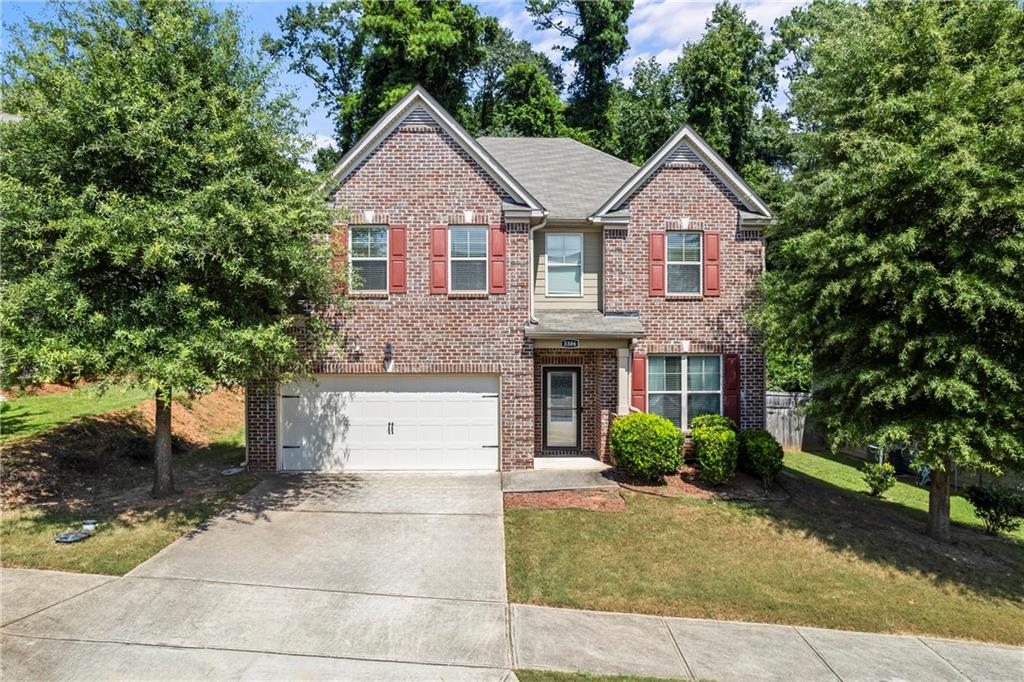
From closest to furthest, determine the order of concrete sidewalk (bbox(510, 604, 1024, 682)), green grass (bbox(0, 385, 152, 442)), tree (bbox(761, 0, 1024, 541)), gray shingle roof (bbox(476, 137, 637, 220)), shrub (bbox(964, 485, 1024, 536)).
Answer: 1. concrete sidewalk (bbox(510, 604, 1024, 682))
2. tree (bbox(761, 0, 1024, 541))
3. shrub (bbox(964, 485, 1024, 536))
4. green grass (bbox(0, 385, 152, 442))
5. gray shingle roof (bbox(476, 137, 637, 220))

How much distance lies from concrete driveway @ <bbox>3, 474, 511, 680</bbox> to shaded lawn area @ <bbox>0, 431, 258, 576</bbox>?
447mm

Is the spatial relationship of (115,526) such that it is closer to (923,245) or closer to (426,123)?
(426,123)

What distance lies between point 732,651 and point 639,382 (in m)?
7.34

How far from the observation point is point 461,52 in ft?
95.6

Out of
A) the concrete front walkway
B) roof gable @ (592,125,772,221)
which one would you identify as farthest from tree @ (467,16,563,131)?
the concrete front walkway

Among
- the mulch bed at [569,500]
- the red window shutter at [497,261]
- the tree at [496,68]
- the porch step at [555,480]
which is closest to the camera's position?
the mulch bed at [569,500]

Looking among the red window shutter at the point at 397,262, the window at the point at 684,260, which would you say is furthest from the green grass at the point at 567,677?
the window at the point at 684,260

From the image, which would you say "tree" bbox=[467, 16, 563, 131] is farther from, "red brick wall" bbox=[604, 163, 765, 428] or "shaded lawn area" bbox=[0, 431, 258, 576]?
"shaded lawn area" bbox=[0, 431, 258, 576]

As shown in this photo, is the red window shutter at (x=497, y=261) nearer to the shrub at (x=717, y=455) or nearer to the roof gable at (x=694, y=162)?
the roof gable at (x=694, y=162)

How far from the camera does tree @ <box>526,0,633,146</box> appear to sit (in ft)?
108

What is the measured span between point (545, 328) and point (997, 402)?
25.5 ft

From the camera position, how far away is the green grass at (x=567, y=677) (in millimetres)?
5584

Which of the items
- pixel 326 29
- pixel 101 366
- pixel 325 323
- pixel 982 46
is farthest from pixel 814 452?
pixel 326 29

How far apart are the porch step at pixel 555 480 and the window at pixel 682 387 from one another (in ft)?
7.36
